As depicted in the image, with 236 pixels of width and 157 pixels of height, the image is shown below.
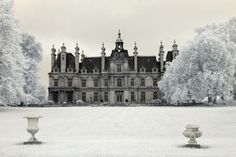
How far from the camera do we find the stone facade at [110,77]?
95625mm

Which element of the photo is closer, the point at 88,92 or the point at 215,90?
the point at 215,90

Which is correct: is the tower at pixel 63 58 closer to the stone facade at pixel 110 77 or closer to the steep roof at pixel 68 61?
the stone facade at pixel 110 77

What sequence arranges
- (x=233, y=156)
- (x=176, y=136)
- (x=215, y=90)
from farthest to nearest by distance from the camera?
(x=215, y=90) → (x=176, y=136) → (x=233, y=156)

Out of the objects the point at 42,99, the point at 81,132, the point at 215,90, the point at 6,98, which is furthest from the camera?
the point at 42,99

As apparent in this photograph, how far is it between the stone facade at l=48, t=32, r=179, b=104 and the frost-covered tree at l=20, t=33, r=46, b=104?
25.5 meters

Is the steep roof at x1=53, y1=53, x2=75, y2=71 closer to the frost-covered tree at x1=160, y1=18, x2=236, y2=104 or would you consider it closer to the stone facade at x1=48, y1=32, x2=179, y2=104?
the stone facade at x1=48, y1=32, x2=179, y2=104

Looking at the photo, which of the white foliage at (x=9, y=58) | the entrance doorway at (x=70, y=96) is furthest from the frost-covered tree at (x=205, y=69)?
the entrance doorway at (x=70, y=96)

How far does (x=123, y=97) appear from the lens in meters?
95.7

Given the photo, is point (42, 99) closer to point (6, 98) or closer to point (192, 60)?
point (192, 60)

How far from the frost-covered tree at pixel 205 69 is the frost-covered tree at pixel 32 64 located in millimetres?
19319

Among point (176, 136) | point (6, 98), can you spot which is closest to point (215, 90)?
point (6, 98)

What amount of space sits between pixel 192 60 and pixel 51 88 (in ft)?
141

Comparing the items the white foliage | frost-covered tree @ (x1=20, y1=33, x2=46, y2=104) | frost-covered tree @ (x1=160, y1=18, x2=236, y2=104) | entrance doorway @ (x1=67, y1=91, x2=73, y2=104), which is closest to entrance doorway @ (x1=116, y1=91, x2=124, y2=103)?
entrance doorway @ (x1=67, y1=91, x2=73, y2=104)

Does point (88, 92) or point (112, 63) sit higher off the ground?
point (112, 63)
